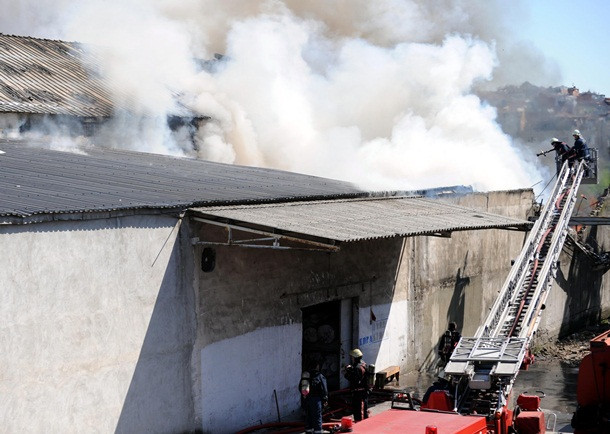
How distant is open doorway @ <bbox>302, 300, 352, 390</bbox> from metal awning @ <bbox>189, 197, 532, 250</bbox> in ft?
7.15

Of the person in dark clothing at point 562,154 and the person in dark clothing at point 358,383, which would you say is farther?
the person in dark clothing at point 562,154

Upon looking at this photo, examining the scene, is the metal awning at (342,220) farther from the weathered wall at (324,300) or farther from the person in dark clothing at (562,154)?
the person in dark clothing at (562,154)

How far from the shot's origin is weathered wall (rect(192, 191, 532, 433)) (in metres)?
14.5

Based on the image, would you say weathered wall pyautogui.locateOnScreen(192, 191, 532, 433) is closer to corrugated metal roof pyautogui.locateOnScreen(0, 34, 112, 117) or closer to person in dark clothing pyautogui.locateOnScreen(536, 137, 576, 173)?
person in dark clothing pyautogui.locateOnScreen(536, 137, 576, 173)

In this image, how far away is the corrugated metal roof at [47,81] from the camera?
78.3 ft

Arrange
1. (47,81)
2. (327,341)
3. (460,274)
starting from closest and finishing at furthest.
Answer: (327,341) < (460,274) < (47,81)

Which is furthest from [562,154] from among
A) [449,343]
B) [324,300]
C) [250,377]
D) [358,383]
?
[250,377]

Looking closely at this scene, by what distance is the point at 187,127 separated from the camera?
92.1ft

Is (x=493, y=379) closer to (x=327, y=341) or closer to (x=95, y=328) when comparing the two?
(x=95, y=328)

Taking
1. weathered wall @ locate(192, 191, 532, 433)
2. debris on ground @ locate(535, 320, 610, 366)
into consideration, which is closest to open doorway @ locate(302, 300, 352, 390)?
weathered wall @ locate(192, 191, 532, 433)

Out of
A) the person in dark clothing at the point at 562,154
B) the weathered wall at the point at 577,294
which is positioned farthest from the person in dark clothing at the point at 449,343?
the person in dark clothing at the point at 562,154

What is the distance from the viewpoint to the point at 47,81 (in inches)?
1008

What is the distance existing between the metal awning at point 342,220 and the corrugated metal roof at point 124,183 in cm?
35

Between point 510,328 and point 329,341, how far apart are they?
4.13 meters
